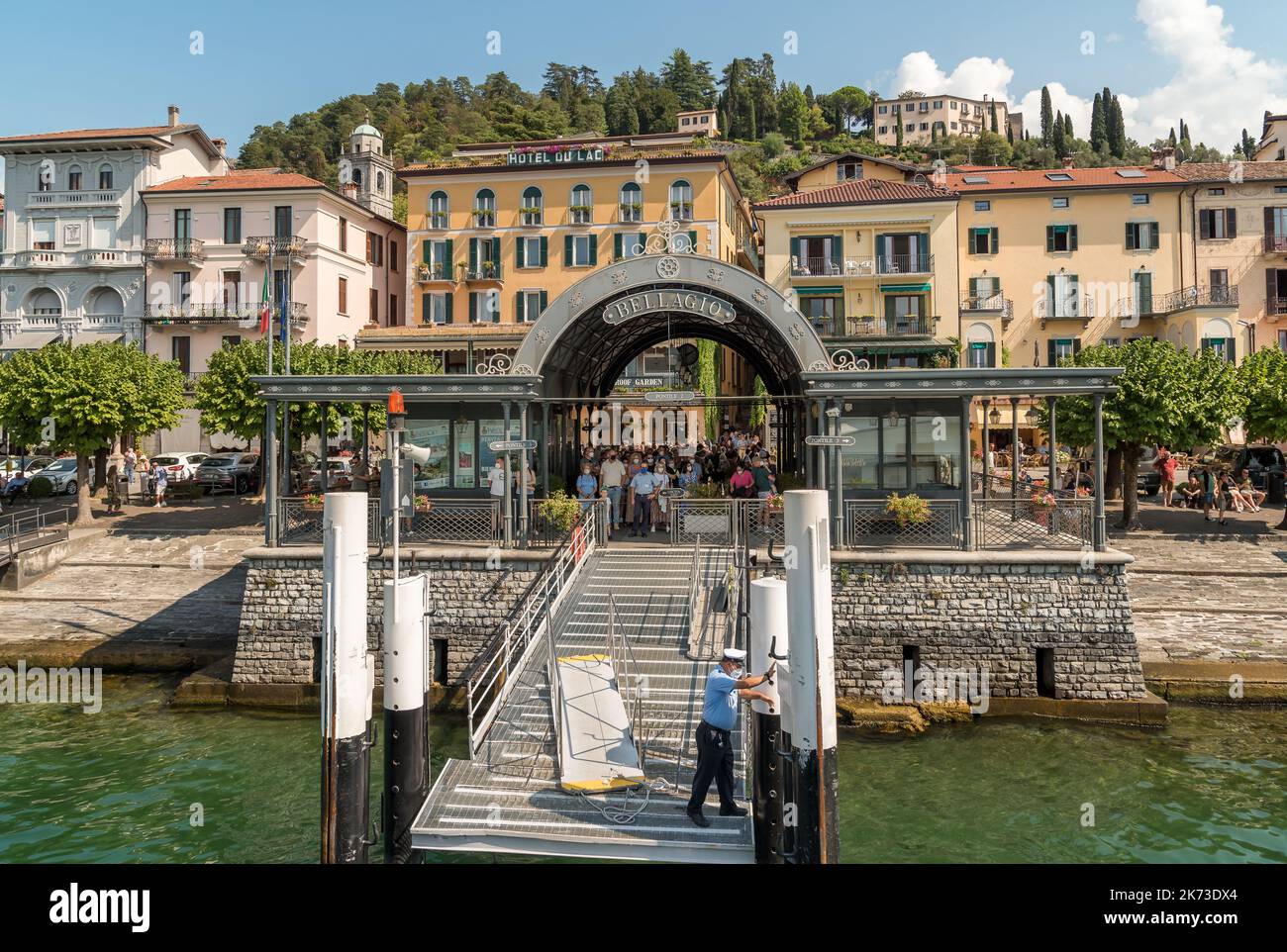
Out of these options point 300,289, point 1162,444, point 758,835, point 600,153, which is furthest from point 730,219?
point 758,835

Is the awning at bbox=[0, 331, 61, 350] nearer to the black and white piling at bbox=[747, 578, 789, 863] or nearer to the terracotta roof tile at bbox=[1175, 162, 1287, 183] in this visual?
the black and white piling at bbox=[747, 578, 789, 863]

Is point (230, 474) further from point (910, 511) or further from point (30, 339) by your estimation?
point (910, 511)

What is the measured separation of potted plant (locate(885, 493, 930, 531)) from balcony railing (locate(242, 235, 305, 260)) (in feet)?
112

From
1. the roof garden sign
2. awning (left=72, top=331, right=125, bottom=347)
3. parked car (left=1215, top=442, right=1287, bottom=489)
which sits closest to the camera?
parked car (left=1215, top=442, right=1287, bottom=489)

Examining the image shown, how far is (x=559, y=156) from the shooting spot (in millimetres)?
43938

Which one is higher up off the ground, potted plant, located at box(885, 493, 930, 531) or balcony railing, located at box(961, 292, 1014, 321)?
balcony railing, located at box(961, 292, 1014, 321)

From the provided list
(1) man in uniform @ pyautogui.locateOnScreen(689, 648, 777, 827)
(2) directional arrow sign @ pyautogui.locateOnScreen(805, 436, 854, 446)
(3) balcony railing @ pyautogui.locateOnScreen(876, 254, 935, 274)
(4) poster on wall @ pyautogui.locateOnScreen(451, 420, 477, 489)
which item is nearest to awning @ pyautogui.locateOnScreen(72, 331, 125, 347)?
(4) poster on wall @ pyautogui.locateOnScreen(451, 420, 477, 489)

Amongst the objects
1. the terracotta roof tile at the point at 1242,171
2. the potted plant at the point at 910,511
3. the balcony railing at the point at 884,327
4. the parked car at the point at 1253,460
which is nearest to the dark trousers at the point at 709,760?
the potted plant at the point at 910,511

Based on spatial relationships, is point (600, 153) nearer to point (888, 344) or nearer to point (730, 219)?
point (730, 219)

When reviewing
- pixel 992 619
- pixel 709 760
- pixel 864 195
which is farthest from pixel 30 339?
pixel 709 760

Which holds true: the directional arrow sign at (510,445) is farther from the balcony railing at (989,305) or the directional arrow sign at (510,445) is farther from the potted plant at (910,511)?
the balcony railing at (989,305)

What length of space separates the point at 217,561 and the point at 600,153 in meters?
28.5

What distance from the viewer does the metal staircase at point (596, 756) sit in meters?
9.22

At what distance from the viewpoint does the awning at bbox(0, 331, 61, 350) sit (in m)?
42.2
